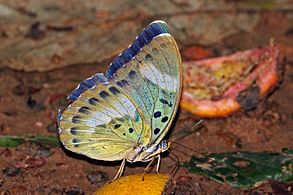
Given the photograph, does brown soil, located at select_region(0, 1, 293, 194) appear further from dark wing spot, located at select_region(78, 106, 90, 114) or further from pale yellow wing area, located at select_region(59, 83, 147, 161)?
dark wing spot, located at select_region(78, 106, 90, 114)

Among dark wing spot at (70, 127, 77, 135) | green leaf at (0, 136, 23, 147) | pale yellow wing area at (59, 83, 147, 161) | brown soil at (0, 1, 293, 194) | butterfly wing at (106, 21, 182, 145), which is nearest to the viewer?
butterfly wing at (106, 21, 182, 145)

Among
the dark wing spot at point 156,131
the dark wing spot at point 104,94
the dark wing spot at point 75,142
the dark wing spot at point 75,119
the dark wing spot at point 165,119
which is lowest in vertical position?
the dark wing spot at point 75,142

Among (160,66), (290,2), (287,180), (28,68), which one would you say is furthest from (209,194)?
(290,2)

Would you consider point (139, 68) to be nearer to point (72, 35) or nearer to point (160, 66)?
point (160, 66)

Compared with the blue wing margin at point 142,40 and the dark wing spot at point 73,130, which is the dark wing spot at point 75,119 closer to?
the dark wing spot at point 73,130

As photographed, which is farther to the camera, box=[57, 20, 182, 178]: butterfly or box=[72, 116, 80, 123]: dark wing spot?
box=[72, 116, 80, 123]: dark wing spot

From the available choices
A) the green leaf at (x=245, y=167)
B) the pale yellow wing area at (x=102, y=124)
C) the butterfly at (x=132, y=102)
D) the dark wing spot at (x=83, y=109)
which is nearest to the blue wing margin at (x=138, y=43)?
the butterfly at (x=132, y=102)

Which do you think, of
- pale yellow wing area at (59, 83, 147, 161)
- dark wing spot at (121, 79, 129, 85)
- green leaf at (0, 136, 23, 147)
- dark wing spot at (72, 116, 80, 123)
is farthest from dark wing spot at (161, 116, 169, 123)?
green leaf at (0, 136, 23, 147)
